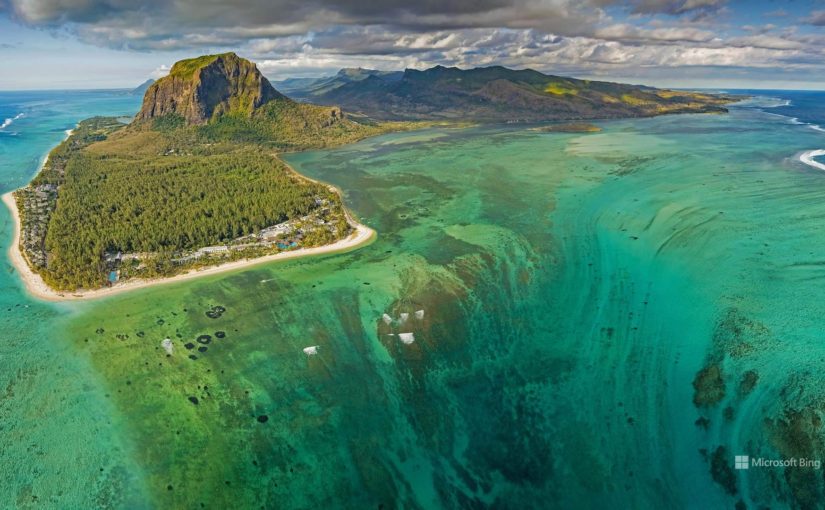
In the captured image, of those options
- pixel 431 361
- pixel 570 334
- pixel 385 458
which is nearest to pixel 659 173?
pixel 570 334

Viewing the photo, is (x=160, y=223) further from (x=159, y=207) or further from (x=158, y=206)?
(x=158, y=206)

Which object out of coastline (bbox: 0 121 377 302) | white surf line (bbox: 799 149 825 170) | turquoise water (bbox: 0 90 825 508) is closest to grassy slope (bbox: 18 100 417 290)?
coastline (bbox: 0 121 377 302)

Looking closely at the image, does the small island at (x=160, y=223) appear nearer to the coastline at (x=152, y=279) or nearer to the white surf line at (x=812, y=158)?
the coastline at (x=152, y=279)

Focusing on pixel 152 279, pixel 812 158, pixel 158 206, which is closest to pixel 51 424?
pixel 152 279

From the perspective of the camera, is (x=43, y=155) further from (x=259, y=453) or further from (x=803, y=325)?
(x=803, y=325)

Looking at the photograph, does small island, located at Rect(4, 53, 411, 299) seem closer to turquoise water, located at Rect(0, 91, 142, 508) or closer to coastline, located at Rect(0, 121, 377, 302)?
coastline, located at Rect(0, 121, 377, 302)

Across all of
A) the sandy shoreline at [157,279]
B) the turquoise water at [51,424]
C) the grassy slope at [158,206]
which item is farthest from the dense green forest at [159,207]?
the turquoise water at [51,424]
